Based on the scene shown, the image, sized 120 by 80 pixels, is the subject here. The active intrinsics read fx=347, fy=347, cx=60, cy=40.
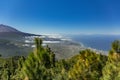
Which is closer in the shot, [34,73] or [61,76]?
[34,73]

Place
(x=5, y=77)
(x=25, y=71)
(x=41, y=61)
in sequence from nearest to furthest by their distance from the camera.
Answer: (x=25, y=71) → (x=41, y=61) → (x=5, y=77)

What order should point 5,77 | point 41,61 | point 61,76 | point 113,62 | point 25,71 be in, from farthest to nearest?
1. point 5,77
2. point 61,76
3. point 41,61
4. point 113,62
5. point 25,71

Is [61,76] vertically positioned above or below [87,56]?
below

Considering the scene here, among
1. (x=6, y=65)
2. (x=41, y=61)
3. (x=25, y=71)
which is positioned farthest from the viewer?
(x=6, y=65)

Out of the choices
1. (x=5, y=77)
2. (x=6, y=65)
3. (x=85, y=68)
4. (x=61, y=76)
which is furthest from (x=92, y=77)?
(x=6, y=65)

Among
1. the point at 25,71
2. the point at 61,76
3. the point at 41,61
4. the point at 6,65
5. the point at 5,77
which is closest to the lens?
the point at 25,71

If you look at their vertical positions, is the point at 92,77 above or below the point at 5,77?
above

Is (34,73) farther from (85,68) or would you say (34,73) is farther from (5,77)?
(5,77)

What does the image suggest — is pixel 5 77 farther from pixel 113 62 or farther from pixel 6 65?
pixel 113 62

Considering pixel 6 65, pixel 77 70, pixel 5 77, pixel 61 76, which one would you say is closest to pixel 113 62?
pixel 77 70
